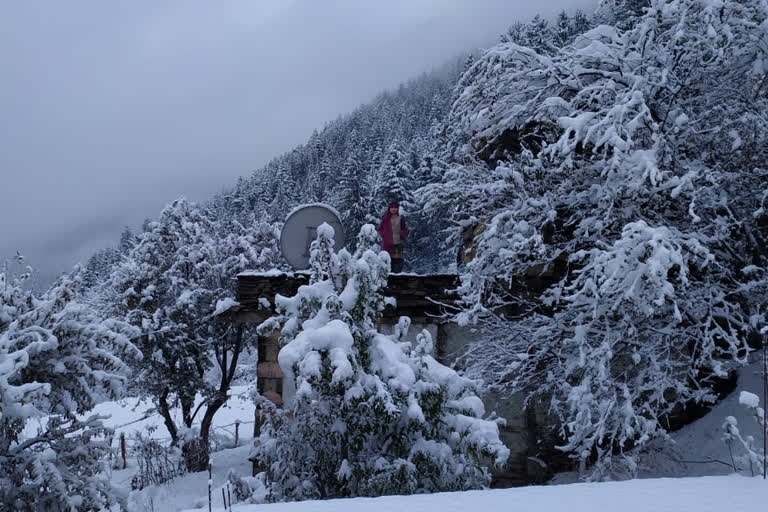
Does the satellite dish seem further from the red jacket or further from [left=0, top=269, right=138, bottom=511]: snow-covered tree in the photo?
the red jacket

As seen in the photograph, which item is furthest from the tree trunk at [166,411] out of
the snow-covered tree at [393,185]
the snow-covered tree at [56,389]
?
the snow-covered tree at [393,185]

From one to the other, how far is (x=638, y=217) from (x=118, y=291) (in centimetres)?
1023

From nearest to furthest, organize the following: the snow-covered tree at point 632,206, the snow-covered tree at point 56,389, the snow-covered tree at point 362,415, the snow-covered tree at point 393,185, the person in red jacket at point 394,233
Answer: the snow-covered tree at point 362,415 < the snow-covered tree at point 56,389 < the snow-covered tree at point 632,206 < the person in red jacket at point 394,233 < the snow-covered tree at point 393,185

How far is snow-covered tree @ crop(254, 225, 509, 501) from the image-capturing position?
4.10 meters

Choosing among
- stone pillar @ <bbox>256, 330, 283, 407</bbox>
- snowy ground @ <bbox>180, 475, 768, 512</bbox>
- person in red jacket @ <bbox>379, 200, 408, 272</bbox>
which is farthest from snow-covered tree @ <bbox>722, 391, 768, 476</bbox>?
person in red jacket @ <bbox>379, 200, 408, 272</bbox>

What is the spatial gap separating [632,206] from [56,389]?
5580 mm

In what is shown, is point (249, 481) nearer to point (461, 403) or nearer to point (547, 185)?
point (461, 403)

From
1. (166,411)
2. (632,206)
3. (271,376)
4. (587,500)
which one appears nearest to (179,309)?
(166,411)

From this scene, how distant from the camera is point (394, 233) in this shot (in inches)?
388

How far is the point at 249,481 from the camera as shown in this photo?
471 centimetres

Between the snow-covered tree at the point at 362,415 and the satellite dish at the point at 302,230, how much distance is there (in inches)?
110

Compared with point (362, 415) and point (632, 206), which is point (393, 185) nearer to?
point (632, 206)

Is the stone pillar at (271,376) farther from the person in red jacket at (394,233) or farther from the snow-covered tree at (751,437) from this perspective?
the snow-covered tree at (751,437)

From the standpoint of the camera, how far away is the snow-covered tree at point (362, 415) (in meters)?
4.10
